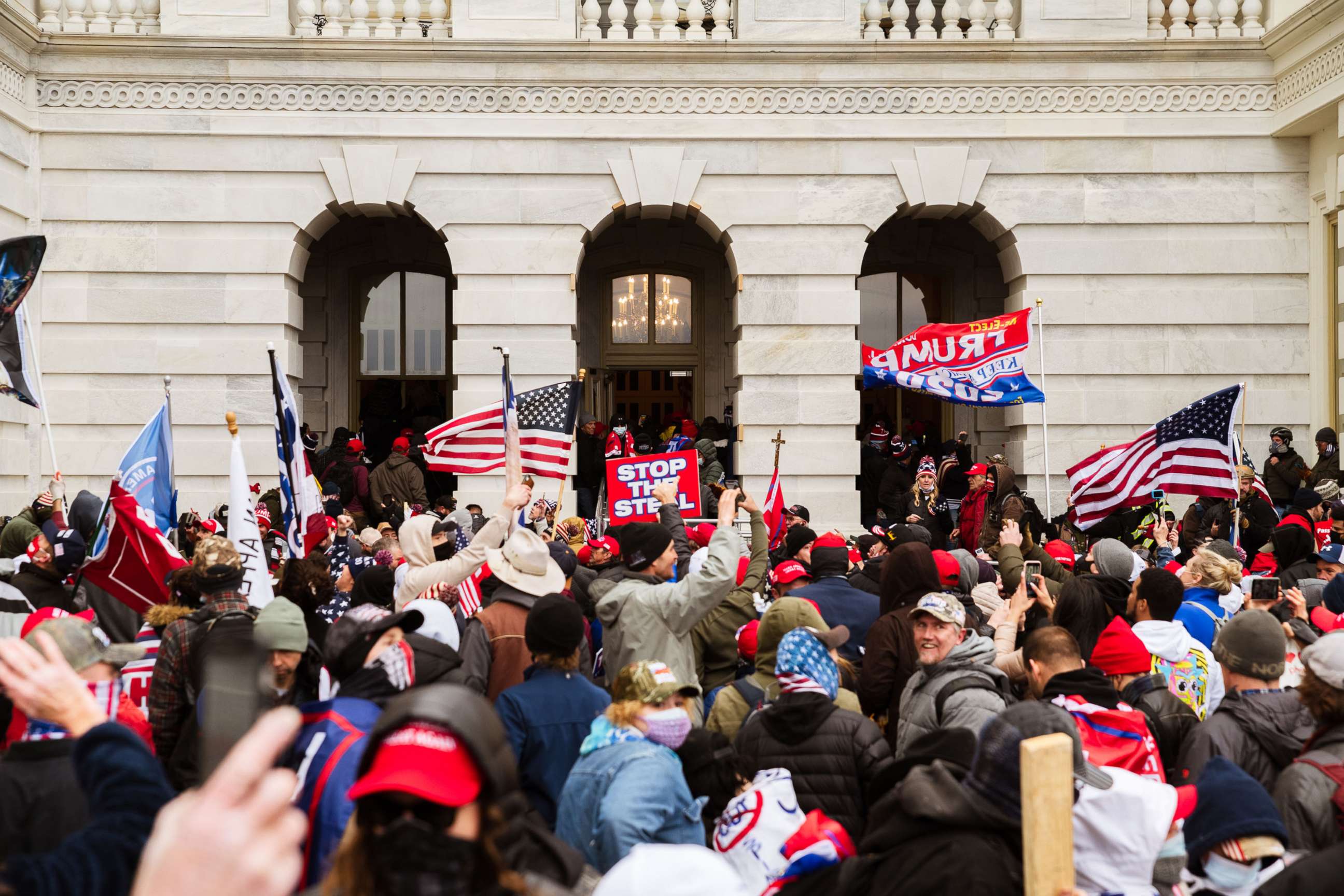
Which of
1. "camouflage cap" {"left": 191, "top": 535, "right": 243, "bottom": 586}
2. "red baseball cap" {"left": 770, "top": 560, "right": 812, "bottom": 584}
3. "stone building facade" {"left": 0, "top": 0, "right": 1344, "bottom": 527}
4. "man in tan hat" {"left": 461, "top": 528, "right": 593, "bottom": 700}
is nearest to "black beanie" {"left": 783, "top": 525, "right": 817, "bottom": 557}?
"red baseball cap" {"left": 770, "top": 560, "right": 812, "bottom": 584}

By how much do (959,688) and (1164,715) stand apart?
92 centimetres

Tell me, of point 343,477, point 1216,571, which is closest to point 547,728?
point 1216,571

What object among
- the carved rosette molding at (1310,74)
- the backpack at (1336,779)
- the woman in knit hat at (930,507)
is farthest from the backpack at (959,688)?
the carved rosette molding at (1310,74)

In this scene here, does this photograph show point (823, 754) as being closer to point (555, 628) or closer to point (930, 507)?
point (555, 628)

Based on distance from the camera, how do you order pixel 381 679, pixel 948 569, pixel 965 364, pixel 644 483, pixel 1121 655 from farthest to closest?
1. pixel 965 364
2. pixel 644 483
3. pixel 948 569
4. pixel 1121 655
5. pixel 381 679

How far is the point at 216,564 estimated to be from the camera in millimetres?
5441

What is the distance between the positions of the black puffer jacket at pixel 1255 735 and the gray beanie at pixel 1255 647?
95 mm

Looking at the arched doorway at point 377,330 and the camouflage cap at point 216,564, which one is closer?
the camouflage cap at point 216,564

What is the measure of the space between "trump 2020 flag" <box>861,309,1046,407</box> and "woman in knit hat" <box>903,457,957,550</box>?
161 cm

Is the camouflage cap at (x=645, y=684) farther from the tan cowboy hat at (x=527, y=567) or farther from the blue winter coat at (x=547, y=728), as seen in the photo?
the tan cowboy hat at (x=527, y=567)

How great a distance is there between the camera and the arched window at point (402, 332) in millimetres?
21000

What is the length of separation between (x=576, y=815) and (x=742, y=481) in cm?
1310

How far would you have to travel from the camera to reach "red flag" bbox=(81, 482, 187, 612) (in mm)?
7328

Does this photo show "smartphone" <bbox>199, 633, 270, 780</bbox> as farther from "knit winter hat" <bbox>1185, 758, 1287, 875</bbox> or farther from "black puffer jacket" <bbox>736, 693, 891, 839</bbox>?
"knit winter hat" <bbox>1185, 758, 1287, 875</bbox>
